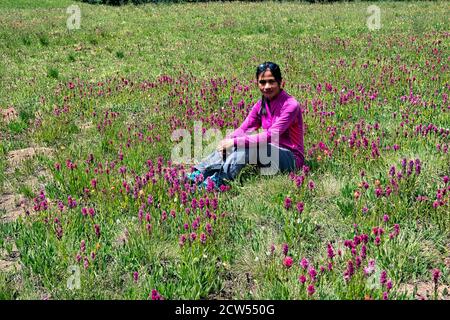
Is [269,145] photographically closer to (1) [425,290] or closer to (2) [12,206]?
(1) [425,290]

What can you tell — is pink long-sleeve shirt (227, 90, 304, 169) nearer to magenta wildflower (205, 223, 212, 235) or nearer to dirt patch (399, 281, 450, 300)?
magenta wildflower (205, 223, 212, 235)

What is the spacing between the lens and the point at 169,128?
286 inches

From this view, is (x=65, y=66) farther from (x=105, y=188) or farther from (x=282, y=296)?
(x=282, y=296)

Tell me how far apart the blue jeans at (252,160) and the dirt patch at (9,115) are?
4.78 metres

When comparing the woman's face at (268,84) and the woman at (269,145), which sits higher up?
the woman's face at (268,84)

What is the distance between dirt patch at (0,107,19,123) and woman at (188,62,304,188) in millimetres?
4664

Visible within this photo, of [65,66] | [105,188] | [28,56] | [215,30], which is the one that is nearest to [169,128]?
[105,188]

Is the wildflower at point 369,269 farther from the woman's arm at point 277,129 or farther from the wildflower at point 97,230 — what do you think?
the wildflower at point 97,230

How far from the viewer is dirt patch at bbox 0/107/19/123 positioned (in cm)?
832

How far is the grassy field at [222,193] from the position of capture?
3.67m

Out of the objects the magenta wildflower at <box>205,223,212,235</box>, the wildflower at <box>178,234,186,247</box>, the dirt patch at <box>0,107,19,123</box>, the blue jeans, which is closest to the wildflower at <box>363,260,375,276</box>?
the magenta wildflower at <box>205,223,212,235</box>

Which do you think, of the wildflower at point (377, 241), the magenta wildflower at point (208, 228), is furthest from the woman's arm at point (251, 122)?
the wildflower at point (377, 241)
